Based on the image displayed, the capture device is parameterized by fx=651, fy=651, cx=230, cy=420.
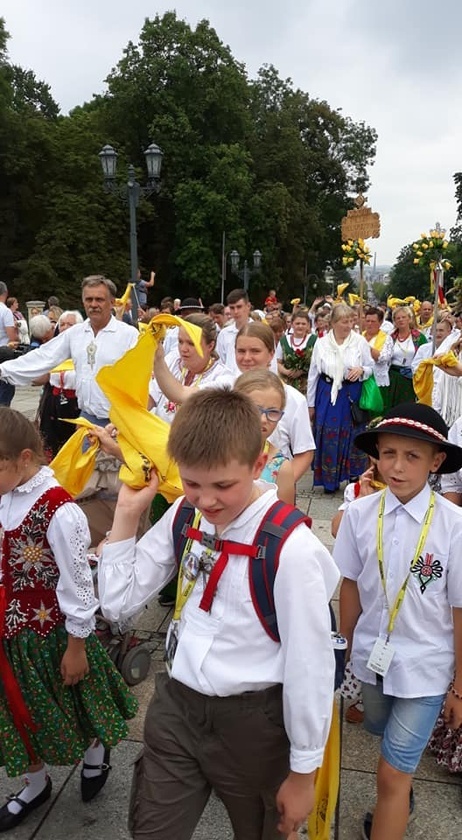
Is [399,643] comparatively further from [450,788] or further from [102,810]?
[102,810]

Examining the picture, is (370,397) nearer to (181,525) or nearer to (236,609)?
(181,525)

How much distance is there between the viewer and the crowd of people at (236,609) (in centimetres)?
161

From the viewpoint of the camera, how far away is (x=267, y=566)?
1.59m

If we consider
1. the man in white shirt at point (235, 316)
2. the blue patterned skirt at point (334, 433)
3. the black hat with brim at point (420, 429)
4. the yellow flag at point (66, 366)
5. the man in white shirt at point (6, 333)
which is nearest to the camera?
the black hat with brim at point (420, 429)

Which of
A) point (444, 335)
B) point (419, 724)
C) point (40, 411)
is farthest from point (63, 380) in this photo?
point (444, 335)

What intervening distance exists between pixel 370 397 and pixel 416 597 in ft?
15.5

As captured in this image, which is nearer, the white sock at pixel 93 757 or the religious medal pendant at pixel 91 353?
the white sock at pixel 93 757

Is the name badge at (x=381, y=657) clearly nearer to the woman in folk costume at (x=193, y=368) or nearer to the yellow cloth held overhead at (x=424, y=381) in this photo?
the woman in folk costume at (x=193, y=368)

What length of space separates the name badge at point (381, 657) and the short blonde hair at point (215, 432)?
0.98 metres

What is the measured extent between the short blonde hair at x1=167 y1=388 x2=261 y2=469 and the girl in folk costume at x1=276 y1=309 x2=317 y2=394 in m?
6.43

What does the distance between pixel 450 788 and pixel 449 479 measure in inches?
63.2

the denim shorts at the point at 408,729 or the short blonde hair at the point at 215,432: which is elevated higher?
the short blonde hair at the point at 215,432

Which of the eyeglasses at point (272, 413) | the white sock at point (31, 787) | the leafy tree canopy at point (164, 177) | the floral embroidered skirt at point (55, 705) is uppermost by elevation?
the leafy tree canopy at point (164, 177)

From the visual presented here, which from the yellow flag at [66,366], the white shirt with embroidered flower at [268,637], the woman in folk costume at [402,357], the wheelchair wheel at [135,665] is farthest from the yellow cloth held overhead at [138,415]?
the woman in folk costume at [402,357]
